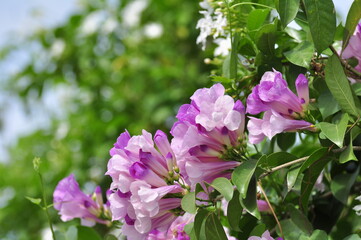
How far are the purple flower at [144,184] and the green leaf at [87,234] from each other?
9.7 inches

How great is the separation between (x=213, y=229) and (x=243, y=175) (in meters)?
0.08

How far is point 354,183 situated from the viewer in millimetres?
952

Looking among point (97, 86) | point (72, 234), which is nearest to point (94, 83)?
point (97, 86)

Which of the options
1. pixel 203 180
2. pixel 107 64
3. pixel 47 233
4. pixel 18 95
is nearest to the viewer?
pixel 203 180

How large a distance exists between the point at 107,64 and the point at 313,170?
7.84 feet

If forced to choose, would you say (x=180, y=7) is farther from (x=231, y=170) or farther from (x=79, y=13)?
(x=231, y=170)

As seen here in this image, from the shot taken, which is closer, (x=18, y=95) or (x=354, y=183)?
(x=354, y=183)

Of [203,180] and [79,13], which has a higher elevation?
[203,180]

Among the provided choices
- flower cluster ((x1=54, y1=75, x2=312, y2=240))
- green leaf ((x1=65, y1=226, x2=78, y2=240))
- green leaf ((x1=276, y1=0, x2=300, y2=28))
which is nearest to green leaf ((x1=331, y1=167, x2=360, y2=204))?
flower cluster ((x1=54, y1=75, x2=312, y2=240))

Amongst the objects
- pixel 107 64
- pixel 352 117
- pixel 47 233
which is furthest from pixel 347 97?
pixel 107 64

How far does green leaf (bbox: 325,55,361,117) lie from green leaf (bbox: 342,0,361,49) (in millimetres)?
78

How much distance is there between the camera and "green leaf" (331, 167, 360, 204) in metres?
0.90

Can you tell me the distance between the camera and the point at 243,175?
69 cm

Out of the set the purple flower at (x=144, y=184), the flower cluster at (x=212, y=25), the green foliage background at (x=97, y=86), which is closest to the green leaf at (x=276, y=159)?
the purple flower at (x=144, y=184)
